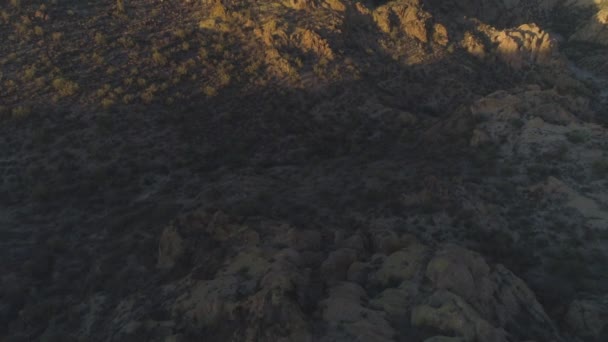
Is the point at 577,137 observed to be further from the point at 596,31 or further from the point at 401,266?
the point at 596,31

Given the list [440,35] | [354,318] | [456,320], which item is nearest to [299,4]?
[440,35]

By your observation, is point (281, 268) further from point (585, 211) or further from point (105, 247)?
point (585, 211)

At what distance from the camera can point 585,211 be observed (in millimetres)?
18344

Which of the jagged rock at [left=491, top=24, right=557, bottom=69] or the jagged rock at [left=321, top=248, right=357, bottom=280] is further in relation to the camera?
the jagged rock at [left=491, top=24, right=557, bottom=69]

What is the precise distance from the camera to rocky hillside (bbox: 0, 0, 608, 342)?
497 inches

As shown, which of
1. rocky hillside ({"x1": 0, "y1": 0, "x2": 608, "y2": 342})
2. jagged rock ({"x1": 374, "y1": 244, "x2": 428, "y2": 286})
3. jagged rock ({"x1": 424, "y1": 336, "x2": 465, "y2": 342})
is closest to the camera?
jagged rock ({"x1": 424, "y1": 336, "x2": 465, "y2": 342})

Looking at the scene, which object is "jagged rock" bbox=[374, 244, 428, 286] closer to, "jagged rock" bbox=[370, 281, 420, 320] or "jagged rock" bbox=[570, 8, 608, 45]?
"jagged rock" bbox=[370, 281, 420, 320]

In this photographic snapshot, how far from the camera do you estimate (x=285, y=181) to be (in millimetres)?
22969

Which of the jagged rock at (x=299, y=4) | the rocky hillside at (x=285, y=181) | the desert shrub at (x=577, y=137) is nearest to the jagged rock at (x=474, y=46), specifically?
the rocky hillside at (x=285, y=181)

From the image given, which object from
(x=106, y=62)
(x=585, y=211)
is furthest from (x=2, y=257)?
(x=585, y=211)

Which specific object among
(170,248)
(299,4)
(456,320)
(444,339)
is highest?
(299,4)

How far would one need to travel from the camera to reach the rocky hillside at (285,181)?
1262 cm

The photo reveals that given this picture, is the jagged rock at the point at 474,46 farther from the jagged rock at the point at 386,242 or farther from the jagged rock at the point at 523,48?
the jagged rock at the point at 386,242

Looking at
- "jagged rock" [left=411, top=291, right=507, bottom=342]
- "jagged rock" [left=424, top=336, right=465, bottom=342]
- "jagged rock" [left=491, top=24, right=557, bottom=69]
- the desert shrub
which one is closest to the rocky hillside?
"jagged rock" [left=411, top=291, right=507, bottom=342]
